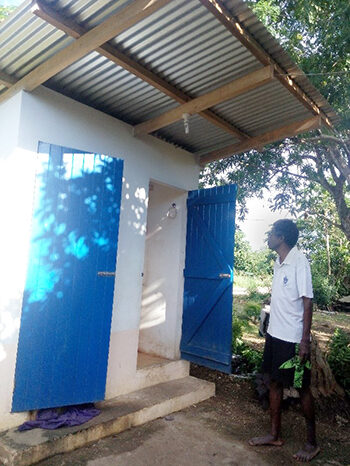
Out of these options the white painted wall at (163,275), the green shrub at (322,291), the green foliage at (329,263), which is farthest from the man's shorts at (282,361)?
the green shrub at (322,291)

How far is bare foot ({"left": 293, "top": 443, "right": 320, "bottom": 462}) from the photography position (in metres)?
2.75

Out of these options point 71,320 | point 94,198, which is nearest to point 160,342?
point 71,320

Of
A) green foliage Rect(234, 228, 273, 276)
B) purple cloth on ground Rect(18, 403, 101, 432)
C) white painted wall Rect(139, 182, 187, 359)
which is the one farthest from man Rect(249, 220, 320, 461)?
green foliage Rect(234, 228, 273, 276)

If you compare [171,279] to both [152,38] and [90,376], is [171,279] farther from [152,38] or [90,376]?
[152,38]

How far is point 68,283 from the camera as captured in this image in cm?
307

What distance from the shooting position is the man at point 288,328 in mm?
2799

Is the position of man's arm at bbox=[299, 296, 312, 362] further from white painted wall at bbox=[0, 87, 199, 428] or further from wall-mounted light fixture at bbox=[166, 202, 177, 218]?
wall-mounted light fixture at bbox=[166, 202, 177, 218]

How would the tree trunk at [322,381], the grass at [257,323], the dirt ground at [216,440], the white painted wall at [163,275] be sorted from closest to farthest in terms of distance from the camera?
1. the dirt ground at [216,440]
2. the tree trunk at [322,381]
3. the white painted wall at [163,275]
4. the grass at [257,323]

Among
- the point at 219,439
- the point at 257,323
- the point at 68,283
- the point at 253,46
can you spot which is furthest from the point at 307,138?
the point at 257,323

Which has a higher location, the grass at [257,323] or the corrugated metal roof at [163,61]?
the corrugated metal roof at [163,61]

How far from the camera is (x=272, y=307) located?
9.92 ft

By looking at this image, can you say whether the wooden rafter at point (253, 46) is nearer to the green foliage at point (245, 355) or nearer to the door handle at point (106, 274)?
the door handle at point (106, 274)

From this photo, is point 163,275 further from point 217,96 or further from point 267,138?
point 217,96

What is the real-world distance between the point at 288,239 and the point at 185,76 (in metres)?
1.73
